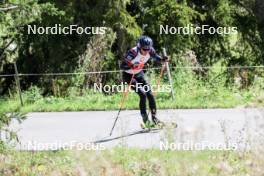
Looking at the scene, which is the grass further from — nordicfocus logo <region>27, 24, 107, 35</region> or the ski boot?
nordicfocus logo <region>27, 24, 107, 35</region>

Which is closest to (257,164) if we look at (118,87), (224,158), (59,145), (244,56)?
(224,158)

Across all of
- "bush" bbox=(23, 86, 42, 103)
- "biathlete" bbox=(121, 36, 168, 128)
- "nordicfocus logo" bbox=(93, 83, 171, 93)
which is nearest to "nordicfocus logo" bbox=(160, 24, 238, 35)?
"nordicfocus logo" bbox=(93, 83, 171, 93)

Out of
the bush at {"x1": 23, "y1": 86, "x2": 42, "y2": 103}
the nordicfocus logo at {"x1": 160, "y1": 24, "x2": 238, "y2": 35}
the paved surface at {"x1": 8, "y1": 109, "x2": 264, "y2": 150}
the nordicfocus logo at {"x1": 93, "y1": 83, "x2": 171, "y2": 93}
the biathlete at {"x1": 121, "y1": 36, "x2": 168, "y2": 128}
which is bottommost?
the paved surface at {"x1": 8, "y1": 109, "x2": 264, "y2": 150}

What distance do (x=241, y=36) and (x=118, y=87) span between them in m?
5.25

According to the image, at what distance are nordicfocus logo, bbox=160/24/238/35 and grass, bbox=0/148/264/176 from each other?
31.3 ft

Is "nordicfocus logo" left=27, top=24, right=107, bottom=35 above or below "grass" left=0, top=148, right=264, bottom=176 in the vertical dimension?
above

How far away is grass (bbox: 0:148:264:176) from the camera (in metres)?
7.30

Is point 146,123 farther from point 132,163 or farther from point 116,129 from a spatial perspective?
point 132,163

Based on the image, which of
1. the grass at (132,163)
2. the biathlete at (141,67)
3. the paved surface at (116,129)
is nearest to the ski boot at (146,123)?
the biathlete at (141,67)

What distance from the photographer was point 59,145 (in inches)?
470

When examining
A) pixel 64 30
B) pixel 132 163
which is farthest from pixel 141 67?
pixel 64 30

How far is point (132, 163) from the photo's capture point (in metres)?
9.12

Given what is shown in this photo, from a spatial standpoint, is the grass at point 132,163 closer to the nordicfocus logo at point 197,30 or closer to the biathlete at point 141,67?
the biathlete at point 141,67

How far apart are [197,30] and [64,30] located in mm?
4277
